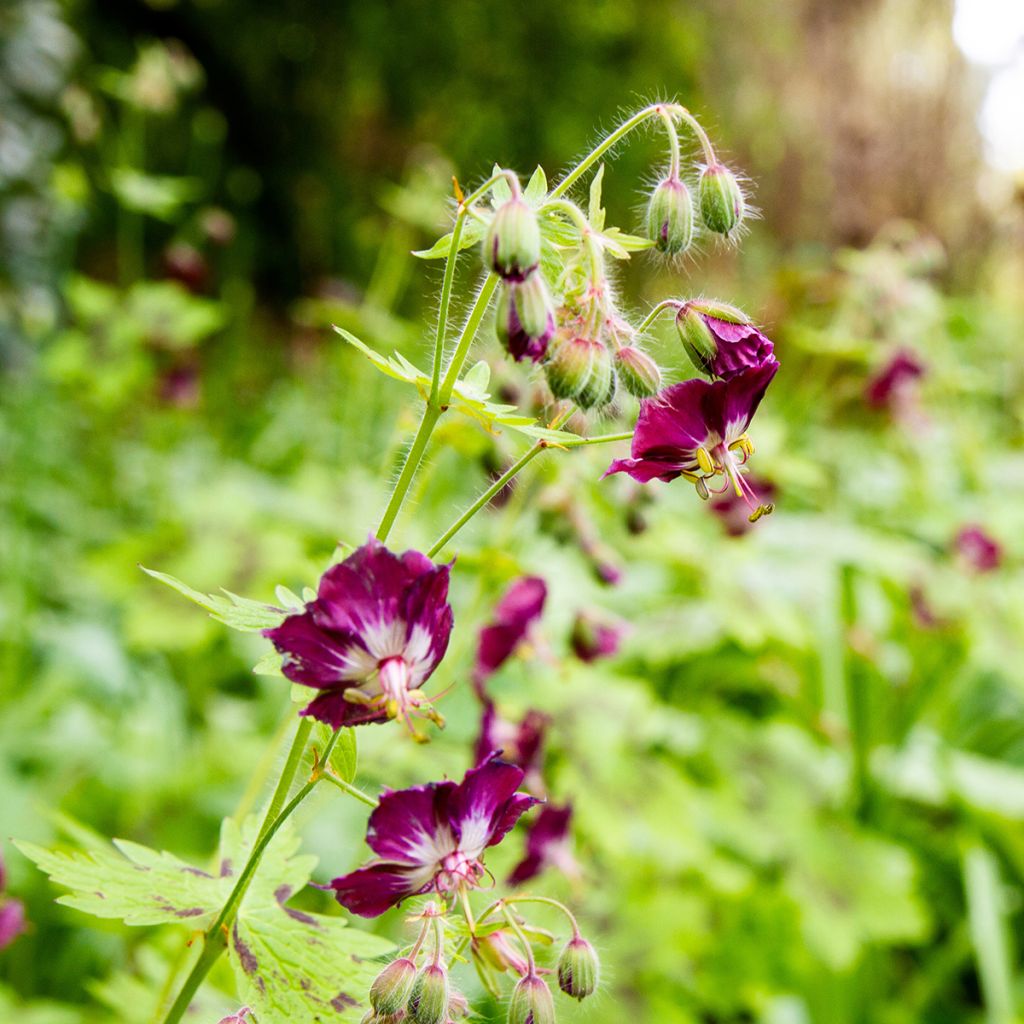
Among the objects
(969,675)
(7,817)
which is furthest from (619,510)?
(969,675)

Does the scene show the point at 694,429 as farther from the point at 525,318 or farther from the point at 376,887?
the point at 376,887

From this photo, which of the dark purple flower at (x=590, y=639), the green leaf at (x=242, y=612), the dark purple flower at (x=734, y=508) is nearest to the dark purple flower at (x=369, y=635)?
the green leaf at (x=242, y=612)

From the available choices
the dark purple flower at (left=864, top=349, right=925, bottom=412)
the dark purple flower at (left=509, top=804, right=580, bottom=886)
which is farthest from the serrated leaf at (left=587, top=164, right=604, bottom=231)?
the dark purple flower at (left=864, top=349, right=925, bottom=412)

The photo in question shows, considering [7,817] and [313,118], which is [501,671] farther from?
[313,118]

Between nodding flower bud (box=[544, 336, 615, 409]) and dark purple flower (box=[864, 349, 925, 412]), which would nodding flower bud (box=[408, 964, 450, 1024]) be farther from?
dark purple flower (box=[864, 349, 925, 412])

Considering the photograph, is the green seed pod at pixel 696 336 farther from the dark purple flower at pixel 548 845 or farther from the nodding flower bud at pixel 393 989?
the dark purple flower at pixel 548 845

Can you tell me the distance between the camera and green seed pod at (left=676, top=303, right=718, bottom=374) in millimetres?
826

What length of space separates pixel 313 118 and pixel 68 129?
6.94ft

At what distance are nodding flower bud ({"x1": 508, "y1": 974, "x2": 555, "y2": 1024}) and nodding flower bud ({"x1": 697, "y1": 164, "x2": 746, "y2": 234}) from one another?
0.63m

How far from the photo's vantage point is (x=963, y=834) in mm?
2555

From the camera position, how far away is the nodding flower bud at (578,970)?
800 millimetres

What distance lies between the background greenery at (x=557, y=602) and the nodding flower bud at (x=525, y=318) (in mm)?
211

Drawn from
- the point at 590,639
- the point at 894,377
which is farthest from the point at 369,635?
the point at 894,377

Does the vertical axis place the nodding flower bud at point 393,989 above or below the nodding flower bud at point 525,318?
below
